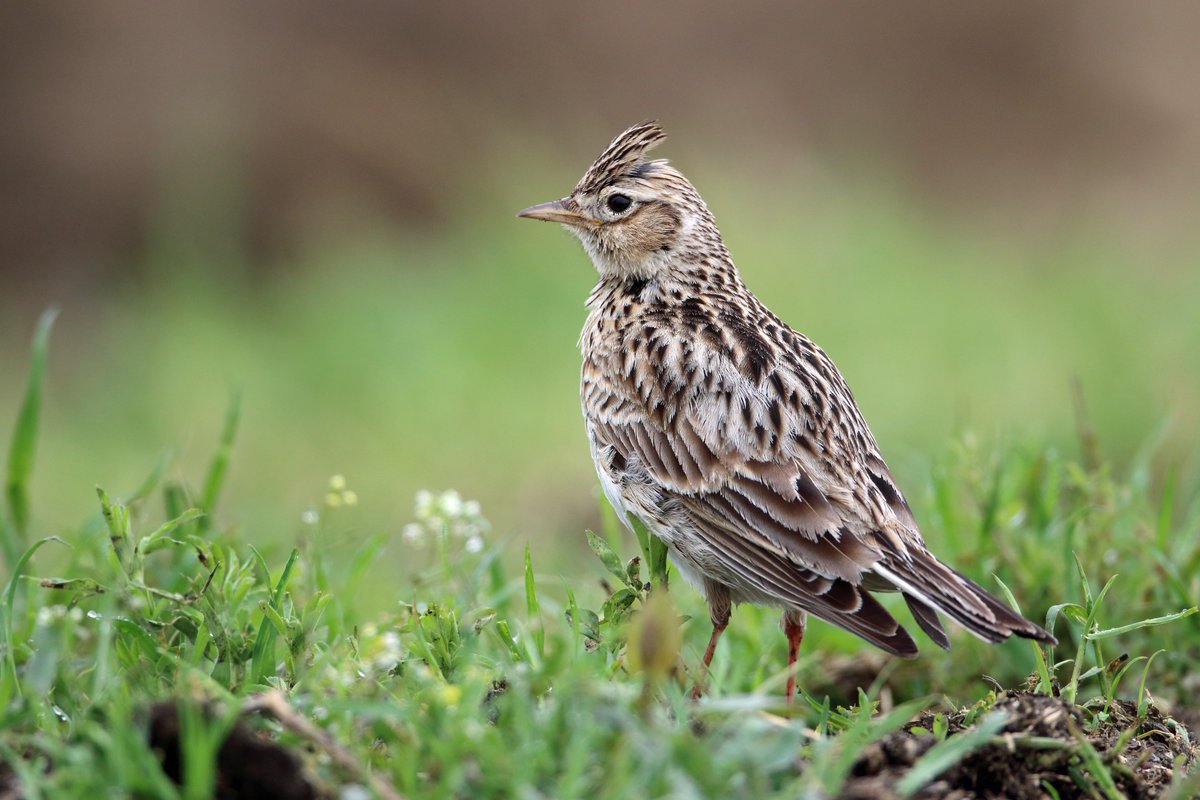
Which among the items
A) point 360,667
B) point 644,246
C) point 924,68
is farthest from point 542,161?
point 360,667

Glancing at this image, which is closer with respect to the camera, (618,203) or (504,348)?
(618,203)

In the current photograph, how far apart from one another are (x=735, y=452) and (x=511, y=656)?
101cm

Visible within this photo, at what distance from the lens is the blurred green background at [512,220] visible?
8977 mm

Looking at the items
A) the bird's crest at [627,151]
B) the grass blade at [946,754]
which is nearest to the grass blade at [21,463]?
the bird's crest at [627,151]

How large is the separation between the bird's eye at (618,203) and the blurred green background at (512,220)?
6.71ft

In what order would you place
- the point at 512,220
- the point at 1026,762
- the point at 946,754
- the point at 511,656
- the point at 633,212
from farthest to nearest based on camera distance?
1. the point at 512,220
2. the point at 633,212
3. the point at 511,656
4. the point at 1026,762
5. the point at 946,754

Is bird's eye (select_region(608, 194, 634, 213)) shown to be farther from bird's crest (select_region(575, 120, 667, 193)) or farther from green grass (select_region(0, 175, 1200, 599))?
green grass (select_region(0, 175, 1200, 599))

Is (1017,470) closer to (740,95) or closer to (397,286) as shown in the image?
(397,286)

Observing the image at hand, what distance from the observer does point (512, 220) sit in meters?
11.7

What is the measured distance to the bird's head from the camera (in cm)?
532

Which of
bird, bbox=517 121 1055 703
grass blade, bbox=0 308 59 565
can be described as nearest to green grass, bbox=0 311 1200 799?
grass blade, bbox=0 308 59 565

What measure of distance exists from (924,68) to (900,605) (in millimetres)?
10457

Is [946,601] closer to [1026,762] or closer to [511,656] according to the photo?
[1026,762]

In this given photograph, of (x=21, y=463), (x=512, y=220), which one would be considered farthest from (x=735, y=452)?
(x=512, y=220)
